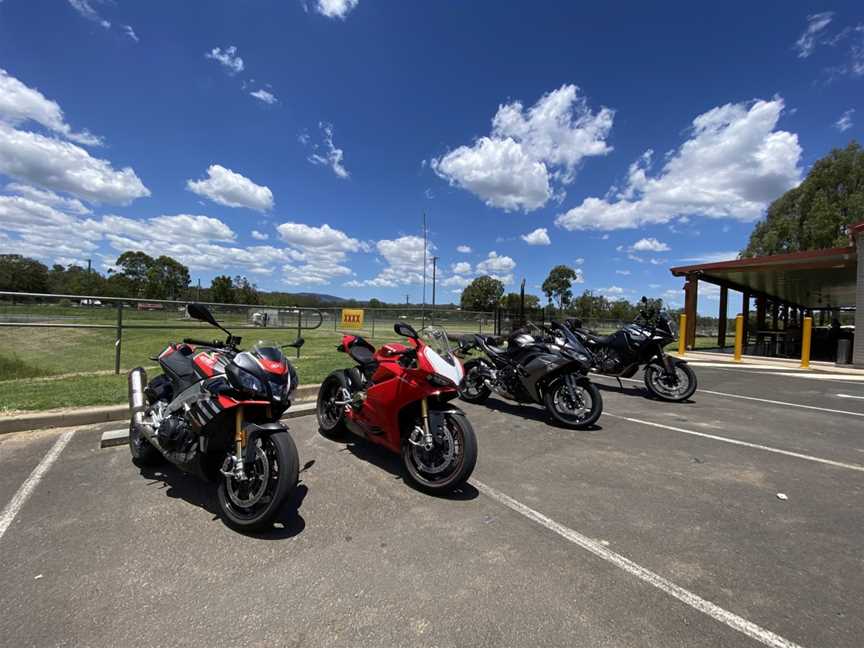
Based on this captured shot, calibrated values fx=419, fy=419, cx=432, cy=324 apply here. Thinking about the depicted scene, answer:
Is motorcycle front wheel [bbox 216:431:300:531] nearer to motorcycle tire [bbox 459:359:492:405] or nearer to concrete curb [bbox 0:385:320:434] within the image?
concrete curb [bbox 0:385:320:434]

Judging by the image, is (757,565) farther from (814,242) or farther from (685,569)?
(814,242)

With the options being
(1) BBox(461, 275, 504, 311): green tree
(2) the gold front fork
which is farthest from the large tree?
(1) BBox(461, 275, 504, 311): green tree

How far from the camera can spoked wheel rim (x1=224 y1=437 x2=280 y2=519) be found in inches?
100

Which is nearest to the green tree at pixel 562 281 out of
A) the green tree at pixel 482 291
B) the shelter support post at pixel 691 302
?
the green tree at pixel 482 291

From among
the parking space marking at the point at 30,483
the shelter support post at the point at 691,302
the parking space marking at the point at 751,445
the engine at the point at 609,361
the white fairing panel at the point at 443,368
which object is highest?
the shelter support post at the point at 691,302

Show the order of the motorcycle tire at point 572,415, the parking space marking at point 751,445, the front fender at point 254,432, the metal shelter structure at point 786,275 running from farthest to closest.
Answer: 1. the metal shelter structure at point 786,275
2. the motorcycle tire at point 572,415
3. the parking space marking at point 751,445
4. the front fender at point 254,432

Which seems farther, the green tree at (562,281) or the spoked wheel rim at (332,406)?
the green tree at (562,281)

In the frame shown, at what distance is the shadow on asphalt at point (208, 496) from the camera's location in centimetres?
262

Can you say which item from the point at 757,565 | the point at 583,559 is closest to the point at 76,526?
the point at 583,559

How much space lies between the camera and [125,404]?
194 inches

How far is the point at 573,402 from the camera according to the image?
5273 millimetres

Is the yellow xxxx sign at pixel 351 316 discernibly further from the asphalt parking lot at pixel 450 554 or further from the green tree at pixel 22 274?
A: the green tree at pixel 22 274

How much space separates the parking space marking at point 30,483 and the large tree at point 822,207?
39040 millimetres

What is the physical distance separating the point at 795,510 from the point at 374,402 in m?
3.29
